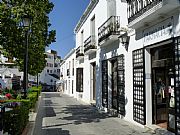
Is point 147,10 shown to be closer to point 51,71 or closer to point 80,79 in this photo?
point 80,79

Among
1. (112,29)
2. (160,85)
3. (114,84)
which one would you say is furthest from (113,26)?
(160,85)

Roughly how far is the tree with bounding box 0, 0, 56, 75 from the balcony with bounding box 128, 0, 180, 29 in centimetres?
437

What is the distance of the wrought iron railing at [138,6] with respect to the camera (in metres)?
9.10

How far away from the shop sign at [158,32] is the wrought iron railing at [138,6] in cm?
67

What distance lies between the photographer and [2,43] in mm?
14312

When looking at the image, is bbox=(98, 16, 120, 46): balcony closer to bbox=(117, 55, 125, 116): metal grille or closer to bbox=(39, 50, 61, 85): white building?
bbox=(117, 55, 125, 116): metal grille

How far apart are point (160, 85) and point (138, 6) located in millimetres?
2983

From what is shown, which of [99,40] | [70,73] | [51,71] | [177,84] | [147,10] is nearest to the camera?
[177,84]

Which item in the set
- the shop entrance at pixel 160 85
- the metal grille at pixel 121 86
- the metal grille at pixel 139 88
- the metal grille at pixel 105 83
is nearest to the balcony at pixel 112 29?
the metal grille at pixel 121 86

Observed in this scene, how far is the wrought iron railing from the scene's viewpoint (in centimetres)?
910

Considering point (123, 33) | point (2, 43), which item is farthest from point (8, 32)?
point (123, 33)

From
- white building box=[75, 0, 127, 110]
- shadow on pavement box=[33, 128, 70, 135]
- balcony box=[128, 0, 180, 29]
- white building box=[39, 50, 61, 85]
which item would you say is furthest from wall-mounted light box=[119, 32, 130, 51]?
white building box=[39, 50, 61, 85]

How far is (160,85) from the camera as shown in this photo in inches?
418

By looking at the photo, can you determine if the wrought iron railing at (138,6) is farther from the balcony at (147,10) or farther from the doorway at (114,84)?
the doorway at (114,84)
